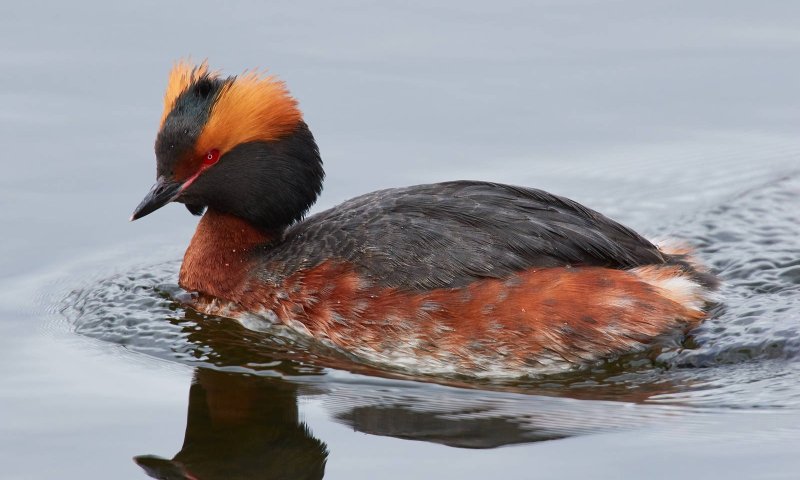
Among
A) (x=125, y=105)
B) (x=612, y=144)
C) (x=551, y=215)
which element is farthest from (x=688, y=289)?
(x=125, y=105)

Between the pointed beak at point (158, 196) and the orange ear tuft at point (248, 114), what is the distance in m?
0.31

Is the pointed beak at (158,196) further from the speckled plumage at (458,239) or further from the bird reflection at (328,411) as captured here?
the bird reflection at (328,411)

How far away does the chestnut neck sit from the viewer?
33.4 ft

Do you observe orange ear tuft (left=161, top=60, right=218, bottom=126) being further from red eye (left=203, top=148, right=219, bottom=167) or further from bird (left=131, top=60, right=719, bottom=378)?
red eye (left=203, top=148, right=219, bottom=167)

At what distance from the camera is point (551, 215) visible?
31.5ft

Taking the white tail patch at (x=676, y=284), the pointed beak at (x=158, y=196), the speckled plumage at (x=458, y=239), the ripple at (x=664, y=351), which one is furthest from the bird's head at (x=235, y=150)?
the white tail patch at (x=676, y=284)

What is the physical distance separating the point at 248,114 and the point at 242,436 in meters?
2.52

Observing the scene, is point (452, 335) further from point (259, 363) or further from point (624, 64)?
point (624, 64)

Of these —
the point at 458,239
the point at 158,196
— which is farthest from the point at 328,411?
the point at 158,196

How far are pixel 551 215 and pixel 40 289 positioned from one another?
3.74 meters

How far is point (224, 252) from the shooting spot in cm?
1028

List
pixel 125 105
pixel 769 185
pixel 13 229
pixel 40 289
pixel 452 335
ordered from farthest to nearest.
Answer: pixel 125 105, pixel 769 185, pixel 13 229, pixel 40 289, pixel 452 335

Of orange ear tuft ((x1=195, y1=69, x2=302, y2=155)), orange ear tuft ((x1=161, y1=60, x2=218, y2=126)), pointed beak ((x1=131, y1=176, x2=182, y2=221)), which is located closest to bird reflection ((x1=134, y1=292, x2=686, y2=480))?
pointed beak ((x1=131, y1=176, x2=182, y2=221))

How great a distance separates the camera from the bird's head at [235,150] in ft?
32.5
